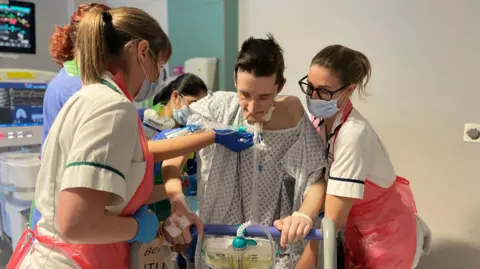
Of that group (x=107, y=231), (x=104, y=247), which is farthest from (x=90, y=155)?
(x=104, y=247)

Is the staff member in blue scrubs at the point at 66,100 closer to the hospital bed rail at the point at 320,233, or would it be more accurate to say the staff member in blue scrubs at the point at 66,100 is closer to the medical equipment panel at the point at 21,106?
the hospital bed rail at the point at 320,233

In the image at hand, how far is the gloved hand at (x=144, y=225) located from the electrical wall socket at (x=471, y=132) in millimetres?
1578

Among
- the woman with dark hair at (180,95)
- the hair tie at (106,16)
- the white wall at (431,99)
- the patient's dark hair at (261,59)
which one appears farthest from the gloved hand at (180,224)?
the white wall at (431,99)

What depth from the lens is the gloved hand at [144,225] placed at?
1075 mm

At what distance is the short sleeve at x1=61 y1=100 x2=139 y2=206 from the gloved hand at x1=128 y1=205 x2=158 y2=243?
0.45 ft

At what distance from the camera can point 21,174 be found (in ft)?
7.86

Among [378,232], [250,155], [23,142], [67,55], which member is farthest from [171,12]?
[378,232]

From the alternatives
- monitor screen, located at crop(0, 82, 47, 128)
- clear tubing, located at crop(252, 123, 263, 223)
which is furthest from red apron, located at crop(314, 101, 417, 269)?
monitor screen, located at crop(0, 82, 47, 128)

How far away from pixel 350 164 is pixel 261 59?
450 millimetres

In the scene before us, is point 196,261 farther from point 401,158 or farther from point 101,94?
point 401,158

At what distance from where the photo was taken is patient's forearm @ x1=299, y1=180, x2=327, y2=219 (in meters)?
1.43

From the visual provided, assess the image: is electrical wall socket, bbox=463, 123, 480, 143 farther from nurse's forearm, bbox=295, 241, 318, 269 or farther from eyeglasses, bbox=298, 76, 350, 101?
nurse's forearm, bbox=295, 241, 318, 269

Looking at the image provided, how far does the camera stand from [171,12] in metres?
3.39

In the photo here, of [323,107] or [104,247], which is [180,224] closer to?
[104,247]
